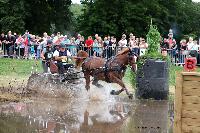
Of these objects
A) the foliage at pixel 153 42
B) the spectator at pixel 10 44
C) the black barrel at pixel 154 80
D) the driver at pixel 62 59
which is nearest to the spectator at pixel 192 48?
the foliage at pixel 153 42

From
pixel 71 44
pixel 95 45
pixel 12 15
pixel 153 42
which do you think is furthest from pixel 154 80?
pixel 12 15

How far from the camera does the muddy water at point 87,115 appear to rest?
12.1 metres

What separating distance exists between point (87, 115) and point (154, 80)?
4316 millimetres

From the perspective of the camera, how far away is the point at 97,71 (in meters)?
18.6

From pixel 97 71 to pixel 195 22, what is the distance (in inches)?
1807

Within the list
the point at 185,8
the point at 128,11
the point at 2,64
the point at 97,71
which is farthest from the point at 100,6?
the point at 97,71

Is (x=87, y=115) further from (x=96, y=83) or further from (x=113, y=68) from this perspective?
(x=96, y=83)

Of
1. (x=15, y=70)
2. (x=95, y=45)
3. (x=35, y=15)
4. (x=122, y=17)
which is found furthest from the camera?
(x=122, y=17)

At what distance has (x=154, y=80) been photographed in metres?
18.0

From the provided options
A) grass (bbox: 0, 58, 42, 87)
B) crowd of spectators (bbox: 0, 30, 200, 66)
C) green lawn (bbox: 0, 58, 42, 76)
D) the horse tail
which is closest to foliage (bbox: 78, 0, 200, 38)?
crowd of spectators (bbox: 0, 30, 200, 66)

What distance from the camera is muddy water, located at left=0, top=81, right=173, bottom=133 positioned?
12.1 metres

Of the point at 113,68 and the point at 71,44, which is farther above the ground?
the point at 71,44

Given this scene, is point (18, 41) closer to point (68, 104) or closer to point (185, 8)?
point (68, 104)

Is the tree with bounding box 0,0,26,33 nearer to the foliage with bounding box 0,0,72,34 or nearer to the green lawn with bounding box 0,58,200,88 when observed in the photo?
the foliage with bounding box 0,0,72,34
